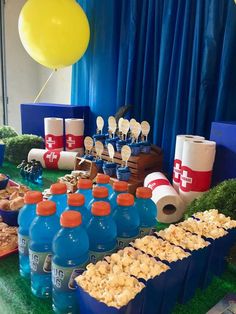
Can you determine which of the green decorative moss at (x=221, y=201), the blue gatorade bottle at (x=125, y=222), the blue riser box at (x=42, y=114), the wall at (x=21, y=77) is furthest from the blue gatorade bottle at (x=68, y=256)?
the wall at (x=21, y=77)

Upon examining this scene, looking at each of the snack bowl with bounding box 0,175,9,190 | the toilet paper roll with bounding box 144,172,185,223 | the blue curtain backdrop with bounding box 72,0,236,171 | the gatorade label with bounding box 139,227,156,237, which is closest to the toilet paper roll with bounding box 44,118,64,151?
the blue curtain backdrop with bounding box 72,0,236,171

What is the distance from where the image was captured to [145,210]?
702 millimetres

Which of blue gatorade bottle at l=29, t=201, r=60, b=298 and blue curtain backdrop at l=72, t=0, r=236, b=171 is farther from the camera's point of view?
blue curtain backdrop at l=72, t=0, r=236, b=171

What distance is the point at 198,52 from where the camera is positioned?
1.19m

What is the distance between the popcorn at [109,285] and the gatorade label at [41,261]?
0.36 feet

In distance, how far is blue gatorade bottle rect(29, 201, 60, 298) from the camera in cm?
57

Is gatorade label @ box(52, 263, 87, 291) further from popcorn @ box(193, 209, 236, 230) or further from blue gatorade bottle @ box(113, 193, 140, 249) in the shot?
popcorn @ box(193, 209, 236, 230)

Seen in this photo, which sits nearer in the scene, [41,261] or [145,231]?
[41,261]

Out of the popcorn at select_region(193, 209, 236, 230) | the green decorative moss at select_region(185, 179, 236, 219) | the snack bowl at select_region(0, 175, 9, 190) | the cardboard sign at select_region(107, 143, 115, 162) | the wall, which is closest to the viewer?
the popcorn at select_region(193, 209, 236, 230)

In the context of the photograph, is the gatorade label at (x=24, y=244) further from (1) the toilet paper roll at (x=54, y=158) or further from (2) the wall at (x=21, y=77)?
(2) the wall at (x=21, y=77)

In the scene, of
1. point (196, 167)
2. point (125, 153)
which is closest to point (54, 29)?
point (125, 153)

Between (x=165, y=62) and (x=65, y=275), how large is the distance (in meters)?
1.06

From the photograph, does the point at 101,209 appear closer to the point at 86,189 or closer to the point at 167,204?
the point at 86,189

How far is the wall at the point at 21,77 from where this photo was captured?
2.49 meters
